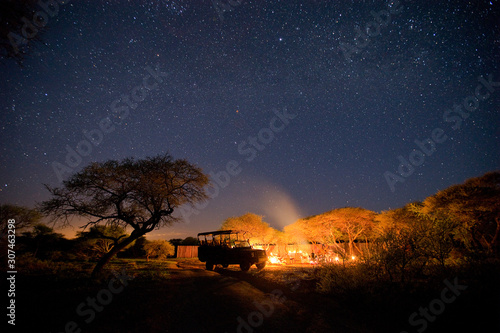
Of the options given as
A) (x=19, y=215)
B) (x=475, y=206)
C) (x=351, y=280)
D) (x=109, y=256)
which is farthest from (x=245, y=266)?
(x=19, y=215)

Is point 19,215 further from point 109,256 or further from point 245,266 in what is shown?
point 245,266

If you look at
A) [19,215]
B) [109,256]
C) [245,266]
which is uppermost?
[19,215]

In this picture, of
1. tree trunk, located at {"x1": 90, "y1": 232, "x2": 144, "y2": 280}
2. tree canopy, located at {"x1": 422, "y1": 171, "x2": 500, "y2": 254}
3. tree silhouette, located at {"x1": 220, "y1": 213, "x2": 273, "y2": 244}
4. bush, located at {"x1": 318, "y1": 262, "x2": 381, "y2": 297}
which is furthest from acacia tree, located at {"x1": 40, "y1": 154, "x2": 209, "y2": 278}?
tree silhouette, located at {"x1": 220, "y1": 213, "x2": 273, "y2": 244}

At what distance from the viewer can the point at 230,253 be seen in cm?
1545

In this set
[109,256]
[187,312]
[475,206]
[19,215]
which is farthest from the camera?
[19,215]

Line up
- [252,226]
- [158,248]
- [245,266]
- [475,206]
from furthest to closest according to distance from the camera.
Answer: [252,226] → [158,248] → [245,266] → [475,206]

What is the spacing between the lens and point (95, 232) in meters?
25.4

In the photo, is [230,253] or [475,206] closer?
[475,206]

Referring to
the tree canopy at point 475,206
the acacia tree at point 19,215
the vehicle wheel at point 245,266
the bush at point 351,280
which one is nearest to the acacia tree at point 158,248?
the acacia tree at point 19,215

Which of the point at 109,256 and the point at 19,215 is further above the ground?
the point at 19,215

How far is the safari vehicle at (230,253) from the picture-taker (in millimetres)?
14914

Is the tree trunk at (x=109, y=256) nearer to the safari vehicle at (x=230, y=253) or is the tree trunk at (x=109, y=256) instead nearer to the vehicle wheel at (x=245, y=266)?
the safari vehicle at (x=230, y=253)

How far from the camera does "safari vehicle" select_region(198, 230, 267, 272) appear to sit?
1491 centimetres

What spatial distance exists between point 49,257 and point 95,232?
193 inches
